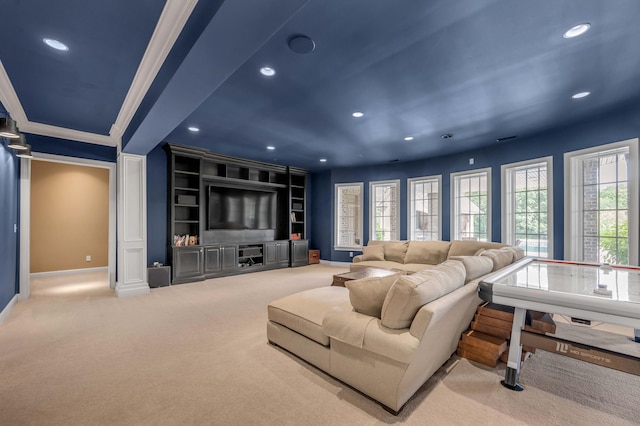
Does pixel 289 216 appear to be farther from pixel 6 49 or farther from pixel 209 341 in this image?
pixel 6 49

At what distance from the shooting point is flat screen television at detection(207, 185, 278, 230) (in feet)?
21.1

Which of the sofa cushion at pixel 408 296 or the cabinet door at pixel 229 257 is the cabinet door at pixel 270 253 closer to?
the cabinet door at pixel 229 257

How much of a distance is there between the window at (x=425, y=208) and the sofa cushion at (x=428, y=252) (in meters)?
1.16

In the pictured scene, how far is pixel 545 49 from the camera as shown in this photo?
242 cm

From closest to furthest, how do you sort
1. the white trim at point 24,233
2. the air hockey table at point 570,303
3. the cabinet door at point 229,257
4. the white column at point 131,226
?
the air hockey table at point 570,303, the white trim at point 24,233, the white column at point 131,226, the cabinet door at point 229,257

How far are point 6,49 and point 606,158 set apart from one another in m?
7.00

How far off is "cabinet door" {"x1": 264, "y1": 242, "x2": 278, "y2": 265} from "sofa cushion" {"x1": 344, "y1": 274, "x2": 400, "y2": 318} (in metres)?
5.12

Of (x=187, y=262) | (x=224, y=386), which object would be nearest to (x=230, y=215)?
(x=187, y=262)

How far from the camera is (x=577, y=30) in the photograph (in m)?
2.18

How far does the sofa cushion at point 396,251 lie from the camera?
5602 millimetres

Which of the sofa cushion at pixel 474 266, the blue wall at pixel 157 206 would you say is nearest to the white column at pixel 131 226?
the blue wall at pixel 157 206

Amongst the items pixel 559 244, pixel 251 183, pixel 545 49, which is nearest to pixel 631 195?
pixel 559 244

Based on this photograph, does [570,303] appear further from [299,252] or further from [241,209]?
[299,252]

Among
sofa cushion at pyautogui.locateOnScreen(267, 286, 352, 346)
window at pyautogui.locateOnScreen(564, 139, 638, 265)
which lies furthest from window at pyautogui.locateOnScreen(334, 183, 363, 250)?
sofa cushion at pyautogui.locateOnScreen(267, 286, 352, 346)
